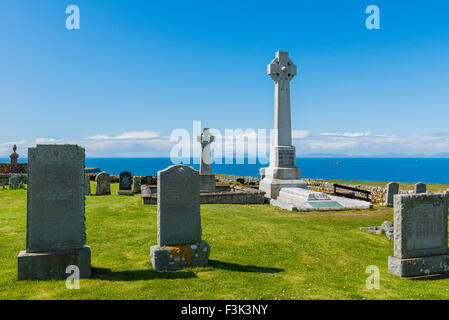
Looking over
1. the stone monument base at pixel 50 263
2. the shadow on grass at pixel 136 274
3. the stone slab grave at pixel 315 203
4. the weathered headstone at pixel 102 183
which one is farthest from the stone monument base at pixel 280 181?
the stone monument base at pixel 50 263

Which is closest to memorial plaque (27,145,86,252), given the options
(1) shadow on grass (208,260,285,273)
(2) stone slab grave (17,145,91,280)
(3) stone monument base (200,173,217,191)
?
(2) stone slab grave (17,145,91,280)

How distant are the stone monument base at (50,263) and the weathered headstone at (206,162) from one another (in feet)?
47.4

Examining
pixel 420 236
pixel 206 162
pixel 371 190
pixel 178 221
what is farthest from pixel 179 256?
pixel 371 190

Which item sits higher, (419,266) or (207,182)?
(207,182)

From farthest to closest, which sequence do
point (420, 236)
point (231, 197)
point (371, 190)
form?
1. point (371, 190)
2. point (231, 197)
3. point (420, 236)

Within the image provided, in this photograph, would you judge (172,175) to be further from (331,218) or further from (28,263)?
(331,218)

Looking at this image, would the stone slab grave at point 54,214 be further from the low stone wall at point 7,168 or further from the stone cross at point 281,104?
the low stone wall at point 7,168

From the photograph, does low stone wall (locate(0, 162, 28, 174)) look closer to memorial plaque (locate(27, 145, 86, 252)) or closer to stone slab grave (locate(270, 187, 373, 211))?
stone slab grave (locate(270, 187, 373, 211))

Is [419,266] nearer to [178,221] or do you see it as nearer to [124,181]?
[178,221]

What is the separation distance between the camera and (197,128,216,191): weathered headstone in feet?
68.4

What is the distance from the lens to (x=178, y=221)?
740 cm

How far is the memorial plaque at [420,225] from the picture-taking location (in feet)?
24.5

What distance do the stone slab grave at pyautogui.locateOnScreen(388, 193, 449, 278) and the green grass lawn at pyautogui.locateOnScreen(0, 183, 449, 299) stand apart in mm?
377

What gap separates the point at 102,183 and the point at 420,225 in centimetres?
1797
